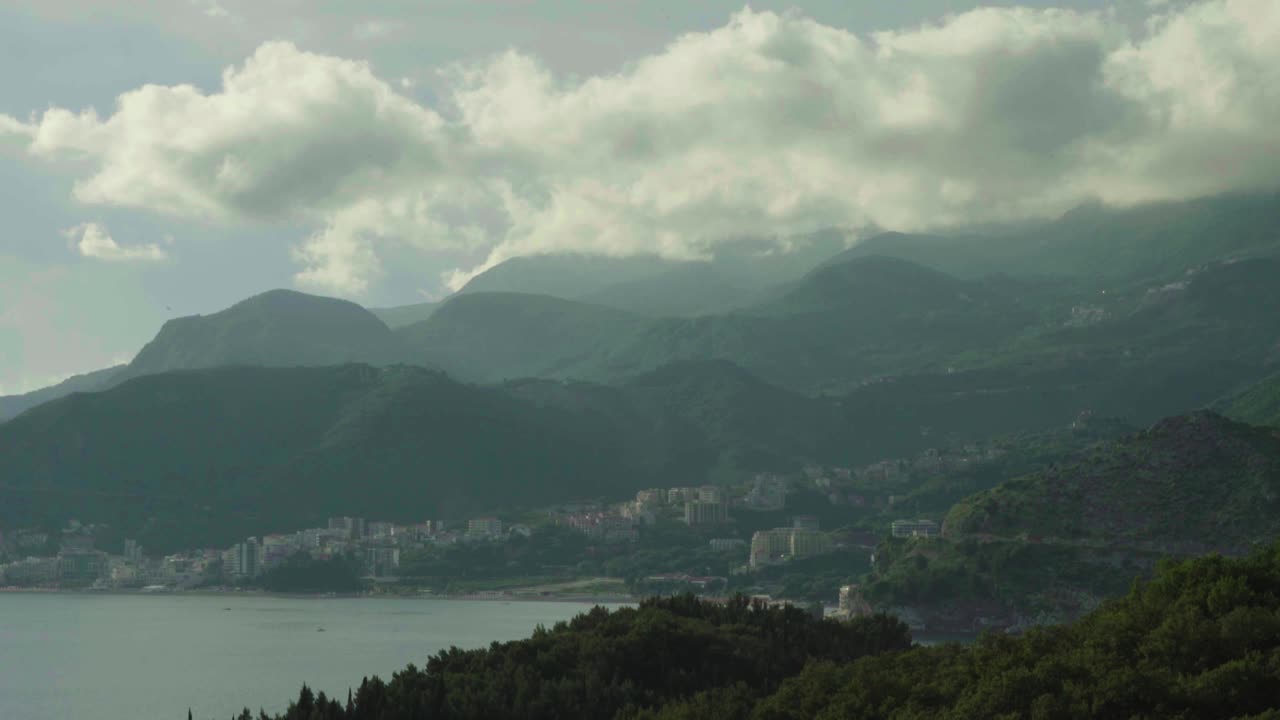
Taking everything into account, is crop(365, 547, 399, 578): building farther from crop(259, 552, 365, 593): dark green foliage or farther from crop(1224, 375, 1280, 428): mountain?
crop(1224, 375, 1280, 428): mountain

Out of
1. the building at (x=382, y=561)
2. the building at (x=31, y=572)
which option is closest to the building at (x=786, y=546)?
the building at (x=382, y=561)

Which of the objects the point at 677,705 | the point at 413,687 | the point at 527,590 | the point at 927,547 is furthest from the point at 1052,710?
the point at 527,590

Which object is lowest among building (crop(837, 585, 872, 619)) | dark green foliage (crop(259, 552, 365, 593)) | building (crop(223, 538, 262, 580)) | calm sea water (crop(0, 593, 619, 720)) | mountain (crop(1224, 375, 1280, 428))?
building (crop(837, 585, 872, 619))

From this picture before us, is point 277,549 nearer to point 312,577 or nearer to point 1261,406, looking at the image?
point 312,577

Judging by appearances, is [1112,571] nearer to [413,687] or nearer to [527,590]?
[527,590]

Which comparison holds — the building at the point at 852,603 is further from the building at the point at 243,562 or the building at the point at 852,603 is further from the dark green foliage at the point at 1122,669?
the dark green foliage at the point at 1122,669

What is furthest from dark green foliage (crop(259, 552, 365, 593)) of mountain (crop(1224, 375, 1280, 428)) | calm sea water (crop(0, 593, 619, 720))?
mountain (crop(1224, 375, 1280, 428))
